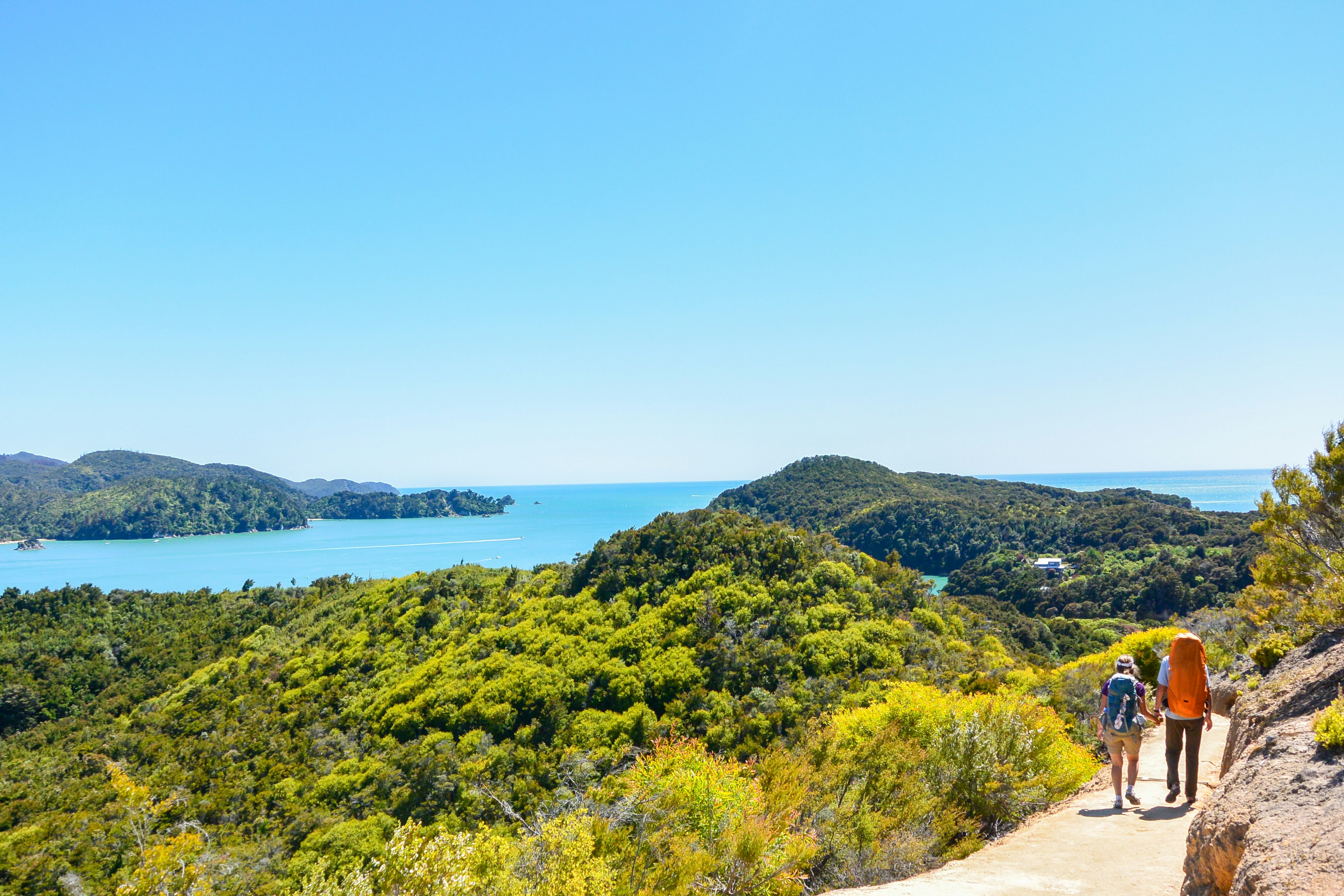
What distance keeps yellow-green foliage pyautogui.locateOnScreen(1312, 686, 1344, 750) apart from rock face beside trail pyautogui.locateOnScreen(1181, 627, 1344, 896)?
9 cm

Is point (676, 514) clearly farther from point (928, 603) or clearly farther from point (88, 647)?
point (88, 647)

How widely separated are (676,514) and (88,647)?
129ft

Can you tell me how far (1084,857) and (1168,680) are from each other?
2058mm

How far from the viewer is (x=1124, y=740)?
7039 millimetres

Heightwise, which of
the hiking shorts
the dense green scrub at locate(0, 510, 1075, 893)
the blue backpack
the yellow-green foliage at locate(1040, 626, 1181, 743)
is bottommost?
the dense green scrub at locate(0, 510, 1075, 893)

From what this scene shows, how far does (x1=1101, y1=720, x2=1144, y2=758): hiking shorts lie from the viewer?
22.8 feet

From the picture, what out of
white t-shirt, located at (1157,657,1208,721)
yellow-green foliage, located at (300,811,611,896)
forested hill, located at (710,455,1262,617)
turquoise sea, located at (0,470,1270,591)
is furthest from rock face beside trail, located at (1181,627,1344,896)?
turquoise sea, located at (0,470,1270,591)

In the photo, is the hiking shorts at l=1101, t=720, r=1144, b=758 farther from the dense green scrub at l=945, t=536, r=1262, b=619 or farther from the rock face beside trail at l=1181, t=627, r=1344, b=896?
the dense green scrub at l=945, t=536, r=1262, b=619

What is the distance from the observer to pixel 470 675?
85.0 ft

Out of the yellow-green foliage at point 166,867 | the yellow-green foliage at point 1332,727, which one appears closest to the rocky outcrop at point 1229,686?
the yellow-green foliage at point 1332,727

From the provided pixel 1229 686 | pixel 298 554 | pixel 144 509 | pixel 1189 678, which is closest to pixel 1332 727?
pixel 1189 678

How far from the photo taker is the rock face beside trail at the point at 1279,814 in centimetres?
383

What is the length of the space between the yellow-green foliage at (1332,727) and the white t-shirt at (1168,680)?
1.35 metres

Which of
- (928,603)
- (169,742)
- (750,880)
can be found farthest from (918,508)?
(750,880)
